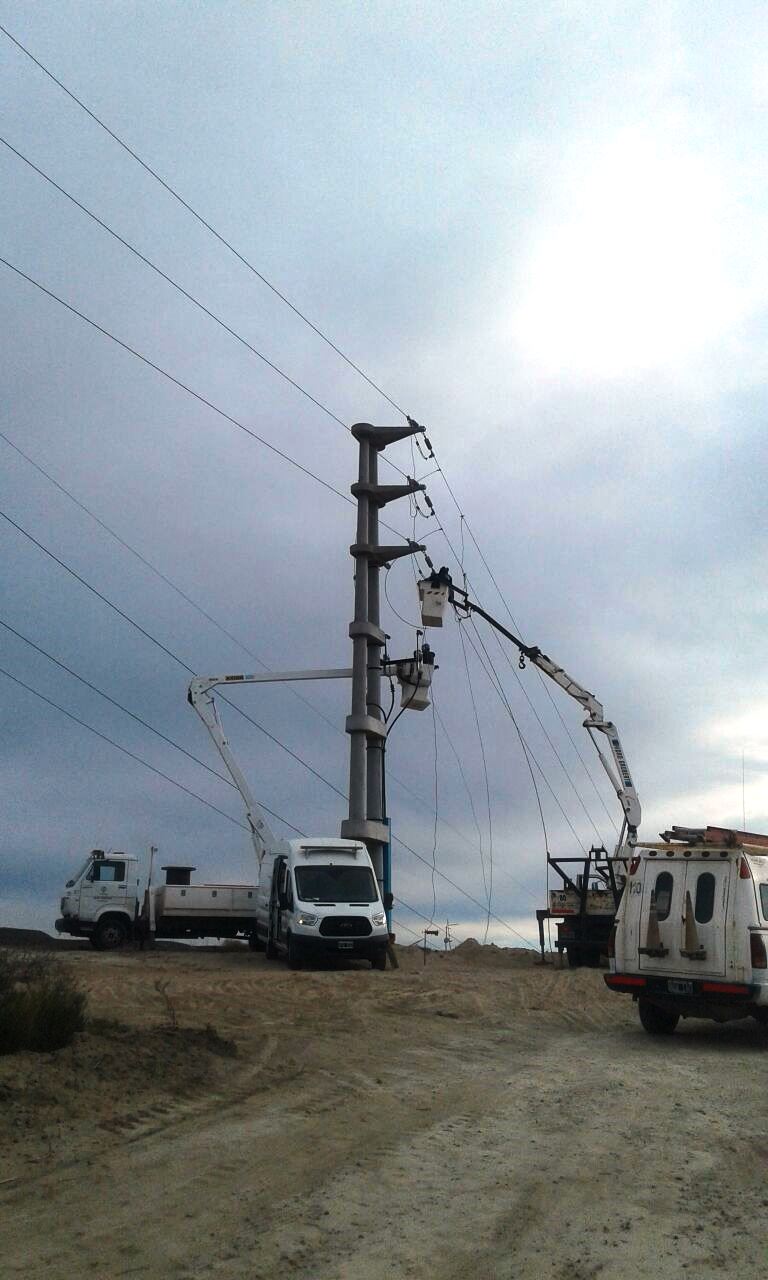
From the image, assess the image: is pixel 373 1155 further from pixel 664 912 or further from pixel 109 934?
pixel 109 934

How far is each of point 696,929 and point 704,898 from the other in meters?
0.40

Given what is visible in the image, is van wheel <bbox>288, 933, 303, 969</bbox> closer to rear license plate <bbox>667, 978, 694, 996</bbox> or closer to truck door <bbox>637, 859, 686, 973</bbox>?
truck door <bbox>637, 859, 686, 973</bbox>

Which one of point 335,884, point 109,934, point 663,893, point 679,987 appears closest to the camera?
point 679,987

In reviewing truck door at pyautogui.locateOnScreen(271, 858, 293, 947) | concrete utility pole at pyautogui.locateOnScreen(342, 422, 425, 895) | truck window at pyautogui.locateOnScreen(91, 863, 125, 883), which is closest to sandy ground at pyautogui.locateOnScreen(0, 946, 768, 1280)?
truck door at pyautogui.locateOnScreen(271, 858, 293, 947)

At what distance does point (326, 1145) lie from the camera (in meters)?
7.53

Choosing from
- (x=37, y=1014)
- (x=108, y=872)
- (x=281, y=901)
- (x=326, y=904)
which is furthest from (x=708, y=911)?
(x=108, y=872)

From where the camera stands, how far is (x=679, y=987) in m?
13.8

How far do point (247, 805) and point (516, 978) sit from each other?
434 inches

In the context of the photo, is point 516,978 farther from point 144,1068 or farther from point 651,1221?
point 651,1221

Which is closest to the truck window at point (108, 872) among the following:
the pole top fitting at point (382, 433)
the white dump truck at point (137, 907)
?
the white dump truck at point (137, 907)

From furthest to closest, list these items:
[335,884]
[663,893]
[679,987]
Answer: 1. [335,884]
2. [663,893]
3. [679,987]

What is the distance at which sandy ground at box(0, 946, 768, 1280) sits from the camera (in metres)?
5.45

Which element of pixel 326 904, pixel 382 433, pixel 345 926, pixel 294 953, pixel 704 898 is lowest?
pixel 294 953

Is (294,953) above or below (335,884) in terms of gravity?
below
